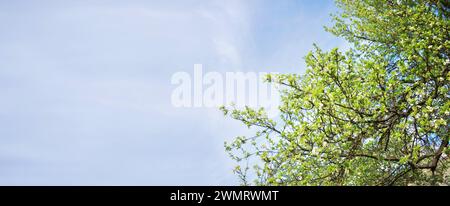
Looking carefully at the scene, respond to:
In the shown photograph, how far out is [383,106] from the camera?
11.6m
